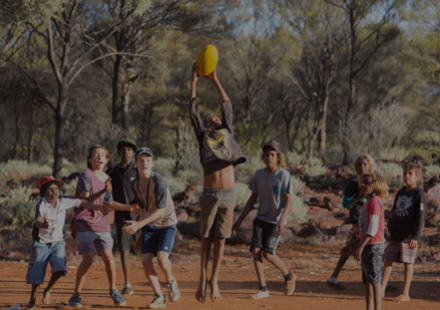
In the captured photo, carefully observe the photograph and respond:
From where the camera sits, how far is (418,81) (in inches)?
1126

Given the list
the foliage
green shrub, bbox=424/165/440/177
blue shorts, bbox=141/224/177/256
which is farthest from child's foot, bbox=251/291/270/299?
green shrub, bbox=424/165/440/177

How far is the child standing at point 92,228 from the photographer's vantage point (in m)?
4.84

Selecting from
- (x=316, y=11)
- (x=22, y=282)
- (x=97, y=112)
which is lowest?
(x=22, y=282)

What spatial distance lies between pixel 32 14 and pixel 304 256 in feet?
26.6

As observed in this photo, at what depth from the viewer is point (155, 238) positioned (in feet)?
15.3

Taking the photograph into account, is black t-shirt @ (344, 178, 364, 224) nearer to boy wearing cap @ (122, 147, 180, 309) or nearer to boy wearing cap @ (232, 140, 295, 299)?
boy wearing cap @ (232, 140, 295, 299)

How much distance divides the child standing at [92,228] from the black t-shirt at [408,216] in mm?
2896

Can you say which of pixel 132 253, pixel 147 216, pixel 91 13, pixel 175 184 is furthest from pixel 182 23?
pixel 147 216

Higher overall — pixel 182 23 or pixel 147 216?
pixel 182 23

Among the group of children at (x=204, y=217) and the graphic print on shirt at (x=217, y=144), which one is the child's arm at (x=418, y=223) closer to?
the group of children at (x=204, y=217)

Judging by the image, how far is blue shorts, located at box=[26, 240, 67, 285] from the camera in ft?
15.4

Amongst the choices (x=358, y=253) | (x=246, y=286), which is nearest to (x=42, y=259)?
(x=246, y=286)

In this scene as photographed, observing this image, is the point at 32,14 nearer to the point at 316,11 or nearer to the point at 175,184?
the point at 175,184

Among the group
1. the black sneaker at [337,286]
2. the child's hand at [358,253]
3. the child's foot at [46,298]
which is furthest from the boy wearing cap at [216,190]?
the black sneaker at [337,286]
